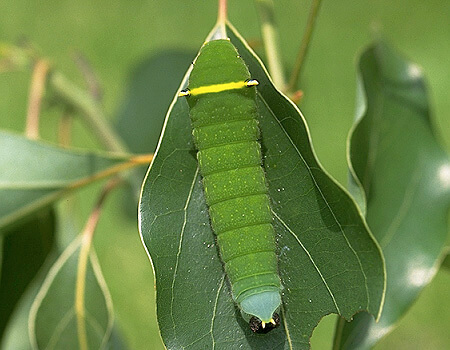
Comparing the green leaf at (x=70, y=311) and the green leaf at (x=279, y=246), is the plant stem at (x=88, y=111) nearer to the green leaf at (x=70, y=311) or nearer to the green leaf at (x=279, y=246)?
the green leaf at (x=70, y=311)

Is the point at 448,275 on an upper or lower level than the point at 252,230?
lower

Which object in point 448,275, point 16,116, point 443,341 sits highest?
point 16,116

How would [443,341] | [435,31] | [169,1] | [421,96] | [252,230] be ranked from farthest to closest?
1. [169,1]
2. [435,31]
3. [443,341]
4. [421,96]
5. [252,230]

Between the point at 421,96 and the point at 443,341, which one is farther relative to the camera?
the point at 443,341

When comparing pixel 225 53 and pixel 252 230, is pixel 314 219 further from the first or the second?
pixel 225 53

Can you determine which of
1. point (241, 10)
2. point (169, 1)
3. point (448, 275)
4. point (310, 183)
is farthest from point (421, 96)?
point (169, 1)

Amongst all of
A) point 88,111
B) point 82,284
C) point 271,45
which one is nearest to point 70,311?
point 82,284

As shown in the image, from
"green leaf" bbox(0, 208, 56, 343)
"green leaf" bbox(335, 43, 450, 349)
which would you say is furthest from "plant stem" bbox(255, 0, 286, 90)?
"green leaf" bbox(0, 208, 56, 343)

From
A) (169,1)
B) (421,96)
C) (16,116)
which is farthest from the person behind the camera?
(16,116)

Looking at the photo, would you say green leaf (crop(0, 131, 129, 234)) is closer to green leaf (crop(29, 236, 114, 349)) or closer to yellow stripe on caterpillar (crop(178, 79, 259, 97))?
green leaf (crop(29, 236, 114, 349))
